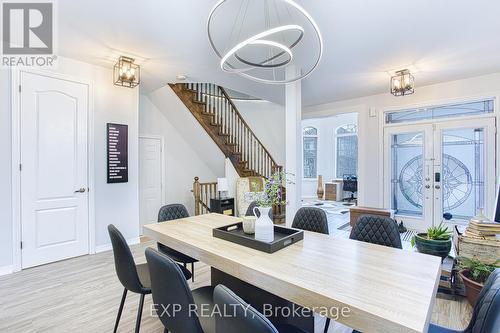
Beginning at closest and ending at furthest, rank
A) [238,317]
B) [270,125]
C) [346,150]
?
[238,317] < [270,125] < [346,150]

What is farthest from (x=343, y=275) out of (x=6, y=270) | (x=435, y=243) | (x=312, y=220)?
(x=6, y=270)

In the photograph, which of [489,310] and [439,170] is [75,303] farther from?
[439,170]

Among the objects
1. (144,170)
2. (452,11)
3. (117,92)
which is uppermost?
(452,11)

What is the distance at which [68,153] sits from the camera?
11.7 feet

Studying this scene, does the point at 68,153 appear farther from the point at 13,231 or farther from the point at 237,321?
the point at 237,321

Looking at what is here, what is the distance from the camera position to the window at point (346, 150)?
9.90 metres

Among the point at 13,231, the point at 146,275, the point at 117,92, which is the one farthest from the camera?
the point at 117,92

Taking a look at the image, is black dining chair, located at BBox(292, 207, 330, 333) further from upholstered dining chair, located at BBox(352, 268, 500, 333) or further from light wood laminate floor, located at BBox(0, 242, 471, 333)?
upholstered dining chair, located at BBox(352, 268, 500, 333)

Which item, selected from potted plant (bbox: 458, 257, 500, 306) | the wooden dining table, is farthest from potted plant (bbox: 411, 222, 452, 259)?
the wooden dining table

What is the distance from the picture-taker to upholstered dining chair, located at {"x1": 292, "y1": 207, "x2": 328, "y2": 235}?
2.49 metres

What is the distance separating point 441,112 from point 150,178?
5.85 metres

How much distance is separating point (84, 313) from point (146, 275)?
0.92 meters

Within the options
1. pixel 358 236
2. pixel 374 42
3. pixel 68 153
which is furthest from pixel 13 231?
pixel 374 42

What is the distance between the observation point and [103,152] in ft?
12.8
